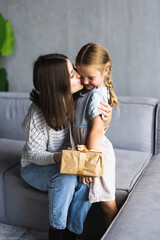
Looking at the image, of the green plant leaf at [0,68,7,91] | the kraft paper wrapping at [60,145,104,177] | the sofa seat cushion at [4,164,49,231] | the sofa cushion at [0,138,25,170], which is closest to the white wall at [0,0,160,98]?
the green plant leaf at [0,68,7,91]

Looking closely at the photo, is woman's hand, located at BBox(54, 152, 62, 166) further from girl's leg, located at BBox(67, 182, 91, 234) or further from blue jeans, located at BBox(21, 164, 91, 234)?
girl's leg, located at BBox(67, 182, 91, 234)

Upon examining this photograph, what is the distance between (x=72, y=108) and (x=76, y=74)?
17cm

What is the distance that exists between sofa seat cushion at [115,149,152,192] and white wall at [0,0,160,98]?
83 cm

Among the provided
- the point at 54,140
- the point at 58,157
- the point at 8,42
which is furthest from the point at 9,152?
the point at 8,42

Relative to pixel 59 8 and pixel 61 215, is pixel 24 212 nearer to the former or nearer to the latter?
pixel 61 215

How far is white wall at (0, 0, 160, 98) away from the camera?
8.61 ft

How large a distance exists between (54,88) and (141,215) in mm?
688

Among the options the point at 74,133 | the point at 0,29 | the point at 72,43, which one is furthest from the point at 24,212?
the point at 0,29

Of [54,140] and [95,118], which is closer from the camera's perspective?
[95,118]

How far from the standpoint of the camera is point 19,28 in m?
3.13

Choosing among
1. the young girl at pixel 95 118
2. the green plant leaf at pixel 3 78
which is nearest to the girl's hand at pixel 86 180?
the young girl at pixel 95 118

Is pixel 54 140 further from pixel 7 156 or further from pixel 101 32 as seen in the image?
pixel 101 32

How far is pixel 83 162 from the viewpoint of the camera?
133 centimetres

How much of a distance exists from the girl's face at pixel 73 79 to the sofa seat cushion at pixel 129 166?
0.54m
